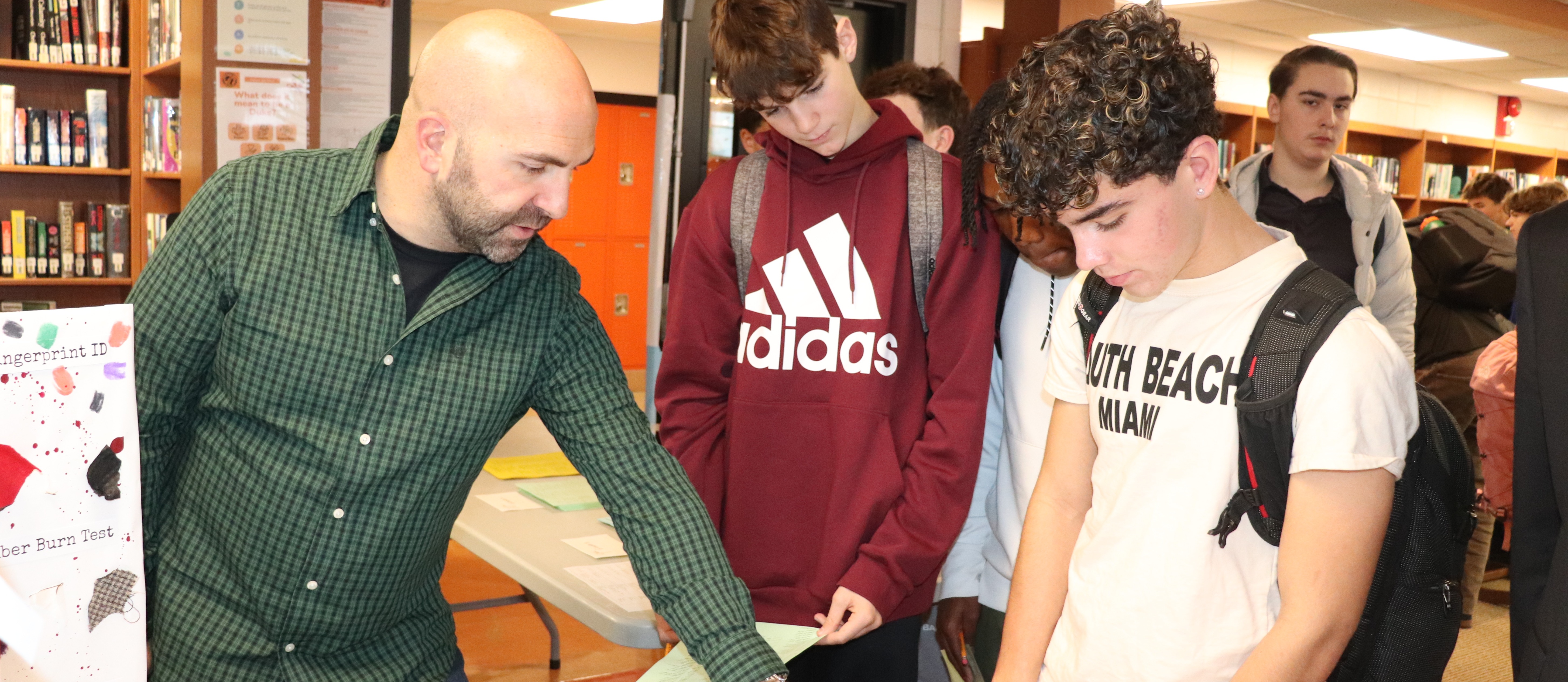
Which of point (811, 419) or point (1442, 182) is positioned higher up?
point (1442, 182)

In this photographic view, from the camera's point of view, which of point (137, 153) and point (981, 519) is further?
point (137, 153)

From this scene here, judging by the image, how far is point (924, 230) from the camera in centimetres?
166

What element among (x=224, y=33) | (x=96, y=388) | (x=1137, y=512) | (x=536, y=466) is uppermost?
(x=224, y=33)

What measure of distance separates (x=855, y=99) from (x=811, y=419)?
50 cm

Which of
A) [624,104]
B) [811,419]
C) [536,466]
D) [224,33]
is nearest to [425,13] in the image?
[624,104]

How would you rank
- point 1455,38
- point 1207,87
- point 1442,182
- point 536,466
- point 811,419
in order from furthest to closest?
1. point 1442,182
2. point 1455,38
3. point 536,466
4. point 811,419
5. point 1207,87

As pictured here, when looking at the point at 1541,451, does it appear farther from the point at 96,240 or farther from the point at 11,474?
the point at 96,240

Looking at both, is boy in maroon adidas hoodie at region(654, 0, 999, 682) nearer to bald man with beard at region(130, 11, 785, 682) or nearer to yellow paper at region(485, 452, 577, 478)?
bald man with beard at region(130, 11, 785, 682)

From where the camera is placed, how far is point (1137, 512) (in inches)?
47.6

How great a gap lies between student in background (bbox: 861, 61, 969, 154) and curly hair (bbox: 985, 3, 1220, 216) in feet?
Result: 4.38

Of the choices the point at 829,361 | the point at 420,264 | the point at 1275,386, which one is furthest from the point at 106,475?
the point at 1275,386

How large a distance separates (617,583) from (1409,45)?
754 cm

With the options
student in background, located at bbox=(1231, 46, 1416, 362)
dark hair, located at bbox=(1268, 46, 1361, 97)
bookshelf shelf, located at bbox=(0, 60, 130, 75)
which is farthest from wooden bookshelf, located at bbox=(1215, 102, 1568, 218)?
bookshelf shelf, located at bbox=(0, 60, 130, 75)

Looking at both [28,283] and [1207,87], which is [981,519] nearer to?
[1207,87]
